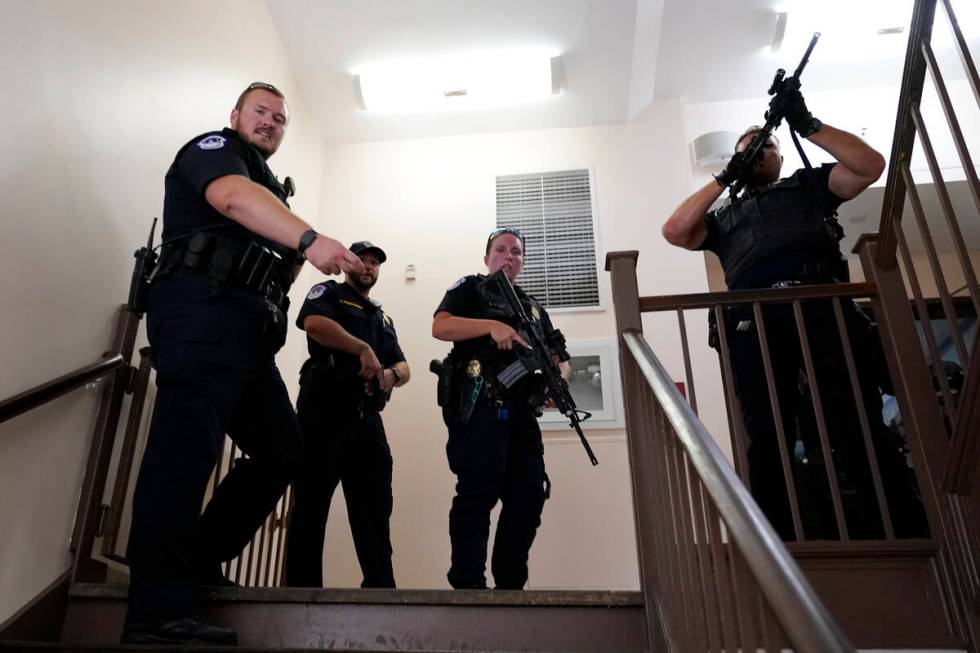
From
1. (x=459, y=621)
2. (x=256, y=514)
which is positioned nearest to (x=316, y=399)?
(x=256, y=514)

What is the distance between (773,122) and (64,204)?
229cm

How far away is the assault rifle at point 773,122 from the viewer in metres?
2.31

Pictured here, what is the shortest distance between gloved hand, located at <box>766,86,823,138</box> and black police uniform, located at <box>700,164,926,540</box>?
0.16 m

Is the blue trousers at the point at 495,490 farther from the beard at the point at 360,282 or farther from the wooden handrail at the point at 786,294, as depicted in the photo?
the beard at the point at 360,282

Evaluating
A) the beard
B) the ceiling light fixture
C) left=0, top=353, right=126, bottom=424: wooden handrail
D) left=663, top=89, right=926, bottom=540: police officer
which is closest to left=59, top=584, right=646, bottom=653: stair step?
left=0, top=353, right=126, bottom=424: wooden handrail

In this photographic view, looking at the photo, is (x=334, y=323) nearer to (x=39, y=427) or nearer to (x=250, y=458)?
(x=250, y=458)

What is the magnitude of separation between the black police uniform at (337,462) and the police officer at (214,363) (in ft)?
1.28

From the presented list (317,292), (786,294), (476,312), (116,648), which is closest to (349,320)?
(317,292)

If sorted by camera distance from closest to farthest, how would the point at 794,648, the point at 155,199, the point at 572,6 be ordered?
the point at 794,648, the point at 155,199, the point at 572,6

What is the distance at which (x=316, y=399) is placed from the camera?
2.49 metres

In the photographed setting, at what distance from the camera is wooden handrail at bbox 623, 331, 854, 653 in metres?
0.69

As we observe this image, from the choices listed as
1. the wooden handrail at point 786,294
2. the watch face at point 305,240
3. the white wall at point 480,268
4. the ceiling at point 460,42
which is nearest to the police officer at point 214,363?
the watch face at point 305,240

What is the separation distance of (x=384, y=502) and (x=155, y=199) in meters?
1.48

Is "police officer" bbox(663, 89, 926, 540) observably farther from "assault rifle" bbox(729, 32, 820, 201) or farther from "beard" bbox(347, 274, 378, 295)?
"beard" bbox(347, 274, 378, 295)
